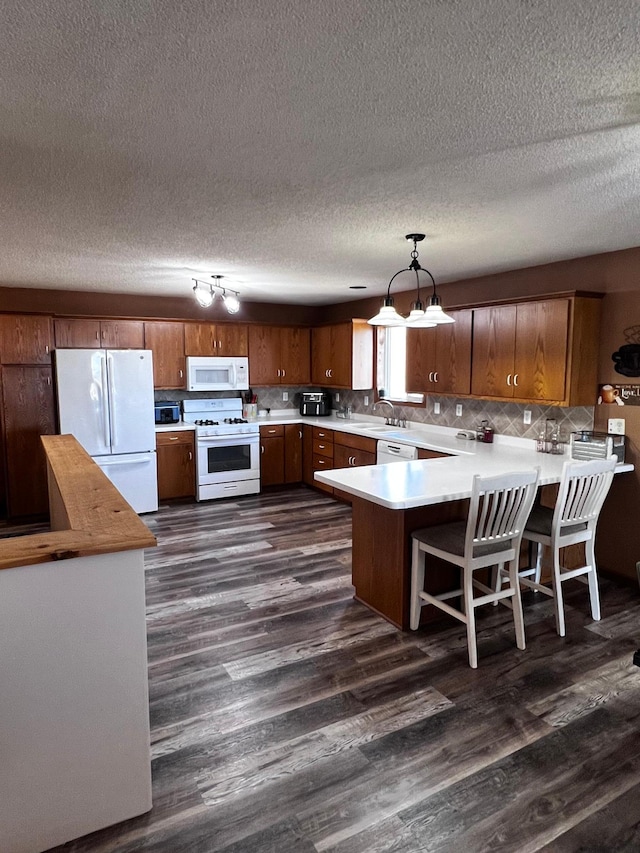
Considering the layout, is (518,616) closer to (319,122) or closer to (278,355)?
(319,122)

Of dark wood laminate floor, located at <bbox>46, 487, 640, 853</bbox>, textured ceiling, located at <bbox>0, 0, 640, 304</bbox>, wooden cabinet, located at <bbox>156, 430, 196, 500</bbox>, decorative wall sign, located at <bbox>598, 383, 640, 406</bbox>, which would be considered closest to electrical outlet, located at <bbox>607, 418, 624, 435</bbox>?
decorative wall sign, located at <bbox>598, 383, 640, 406</bbox>

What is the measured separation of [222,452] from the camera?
20.0 ft

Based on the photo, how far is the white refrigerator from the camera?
516 cm

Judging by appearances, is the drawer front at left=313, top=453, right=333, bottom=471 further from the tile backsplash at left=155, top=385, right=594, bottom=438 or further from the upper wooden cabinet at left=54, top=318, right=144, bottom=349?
the upper wooden cabinet at left=54, top=318, right=144, bottom=349

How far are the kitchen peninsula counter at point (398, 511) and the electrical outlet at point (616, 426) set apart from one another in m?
0.25

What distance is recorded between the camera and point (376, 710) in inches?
95.2

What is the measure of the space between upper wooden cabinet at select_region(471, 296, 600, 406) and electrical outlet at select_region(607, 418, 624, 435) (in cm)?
20

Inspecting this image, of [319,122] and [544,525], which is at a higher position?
[319,122]

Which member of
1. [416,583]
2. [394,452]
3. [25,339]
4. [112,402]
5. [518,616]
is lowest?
[518,616]

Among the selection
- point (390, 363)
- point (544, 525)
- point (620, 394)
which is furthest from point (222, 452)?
point (620, 394)

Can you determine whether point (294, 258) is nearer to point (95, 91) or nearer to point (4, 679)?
point (95, 91)

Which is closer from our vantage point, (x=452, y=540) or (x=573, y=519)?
(x=452, y=540)

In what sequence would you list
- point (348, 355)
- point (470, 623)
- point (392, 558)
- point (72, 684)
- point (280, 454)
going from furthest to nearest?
point (280, 454)
point (348, 355)
point (392, 558)
point (470, 623)
point (72, 684)

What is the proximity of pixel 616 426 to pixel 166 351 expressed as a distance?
4.54 metres
